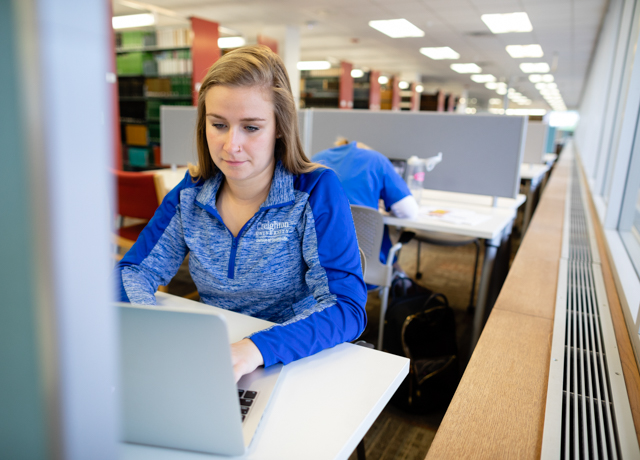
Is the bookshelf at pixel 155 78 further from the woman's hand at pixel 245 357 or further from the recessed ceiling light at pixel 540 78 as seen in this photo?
the recessed ceiling light at pixel 540 78

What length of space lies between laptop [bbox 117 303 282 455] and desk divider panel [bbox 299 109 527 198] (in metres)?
2.20

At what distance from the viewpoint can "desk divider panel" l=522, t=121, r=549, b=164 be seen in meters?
4.86

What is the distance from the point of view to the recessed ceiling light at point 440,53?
870cm

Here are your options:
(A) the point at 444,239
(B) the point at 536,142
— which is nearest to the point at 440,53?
(B) the point at 536,142

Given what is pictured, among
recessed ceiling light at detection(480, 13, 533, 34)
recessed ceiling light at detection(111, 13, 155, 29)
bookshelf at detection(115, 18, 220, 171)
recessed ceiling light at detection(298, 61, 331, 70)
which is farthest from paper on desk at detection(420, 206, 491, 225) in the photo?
recessed ceiling light at detection(298, 61, 331, 70)

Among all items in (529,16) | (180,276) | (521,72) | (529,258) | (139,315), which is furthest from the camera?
(521,72)

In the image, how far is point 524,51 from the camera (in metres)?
8.30

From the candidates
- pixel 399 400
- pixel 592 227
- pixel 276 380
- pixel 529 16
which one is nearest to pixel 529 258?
pixel 399 400

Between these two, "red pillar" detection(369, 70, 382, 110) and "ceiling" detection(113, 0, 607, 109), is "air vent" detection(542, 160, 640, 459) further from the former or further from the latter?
"red pillar" detection(369, 70, 382, 110)

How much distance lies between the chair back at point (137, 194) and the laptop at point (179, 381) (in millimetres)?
1782

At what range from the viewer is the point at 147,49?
20.8 feet

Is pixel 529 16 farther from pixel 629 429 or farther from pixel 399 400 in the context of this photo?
pixel 629 429

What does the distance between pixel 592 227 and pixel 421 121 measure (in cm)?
114

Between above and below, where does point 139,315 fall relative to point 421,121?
below
